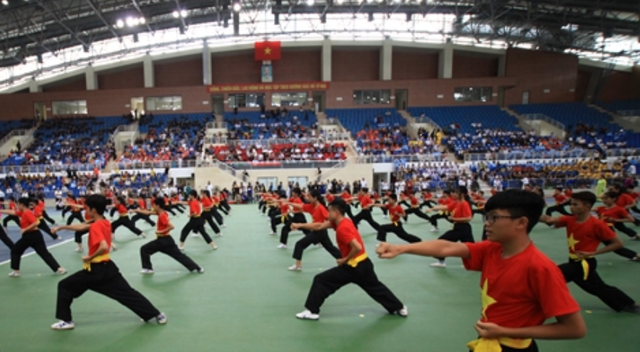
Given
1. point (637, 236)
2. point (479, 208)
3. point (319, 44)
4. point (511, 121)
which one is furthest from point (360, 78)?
point (637, 236)

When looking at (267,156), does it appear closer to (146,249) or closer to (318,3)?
(318,3)

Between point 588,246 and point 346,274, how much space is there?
3.06 m

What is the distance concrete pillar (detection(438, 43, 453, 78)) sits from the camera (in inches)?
1428

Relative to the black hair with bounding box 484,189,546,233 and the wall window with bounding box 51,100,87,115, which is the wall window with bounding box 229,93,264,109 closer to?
the wall window with bounding box 51,100,87,115

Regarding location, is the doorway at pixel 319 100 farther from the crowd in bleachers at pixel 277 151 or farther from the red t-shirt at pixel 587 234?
the red t-shirt at pixel 587 234

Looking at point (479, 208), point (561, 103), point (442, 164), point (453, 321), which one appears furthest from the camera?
point (561, 103)

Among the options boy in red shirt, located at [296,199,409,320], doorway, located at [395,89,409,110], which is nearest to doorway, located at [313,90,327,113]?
doorway, located at [395,89,409,110]

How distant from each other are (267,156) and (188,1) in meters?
11.8

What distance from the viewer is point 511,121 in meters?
34.5

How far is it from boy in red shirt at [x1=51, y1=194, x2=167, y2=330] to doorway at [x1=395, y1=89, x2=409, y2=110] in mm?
34597

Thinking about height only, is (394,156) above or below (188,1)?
below

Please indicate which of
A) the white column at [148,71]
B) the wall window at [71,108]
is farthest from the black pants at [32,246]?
the wall window at [71,108]

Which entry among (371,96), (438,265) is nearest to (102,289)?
(438,265)

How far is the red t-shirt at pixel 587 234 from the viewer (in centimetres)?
473
